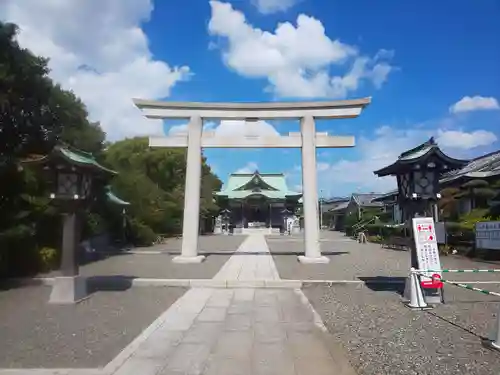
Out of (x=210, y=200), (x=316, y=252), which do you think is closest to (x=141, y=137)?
(x=210, y=200)

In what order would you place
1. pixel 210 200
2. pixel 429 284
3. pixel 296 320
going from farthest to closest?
pixel 210 200, pixel 429 284, pixel 296 320

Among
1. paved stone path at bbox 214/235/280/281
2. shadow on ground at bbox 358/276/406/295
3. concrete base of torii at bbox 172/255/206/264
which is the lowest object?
shadow on ground at bbox 358/276/406/295

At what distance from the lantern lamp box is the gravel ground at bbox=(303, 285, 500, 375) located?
1.34ft

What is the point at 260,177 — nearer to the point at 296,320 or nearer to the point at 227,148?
the point at 227,148

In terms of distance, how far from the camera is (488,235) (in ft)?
62.7

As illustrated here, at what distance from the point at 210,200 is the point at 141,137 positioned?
10980 millimetres

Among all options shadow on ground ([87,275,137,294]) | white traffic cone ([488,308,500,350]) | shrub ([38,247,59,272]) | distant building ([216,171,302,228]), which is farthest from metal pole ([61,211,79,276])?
distant building ([216,171,302,228])

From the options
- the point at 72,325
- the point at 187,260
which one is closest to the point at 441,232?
the point at 187,260

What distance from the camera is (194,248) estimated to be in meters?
19.0

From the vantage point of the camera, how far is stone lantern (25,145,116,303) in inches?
388

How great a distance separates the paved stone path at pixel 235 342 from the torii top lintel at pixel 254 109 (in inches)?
432

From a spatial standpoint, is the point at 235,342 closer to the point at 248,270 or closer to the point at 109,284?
the point at 109,284

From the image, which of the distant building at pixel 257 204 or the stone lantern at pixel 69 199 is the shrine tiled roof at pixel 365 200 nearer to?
the distant building at pixel 257 204

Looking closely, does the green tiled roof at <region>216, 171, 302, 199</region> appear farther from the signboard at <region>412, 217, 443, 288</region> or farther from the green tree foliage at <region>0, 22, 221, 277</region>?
the signboard at <region>412, 217, 443, 288</region>
